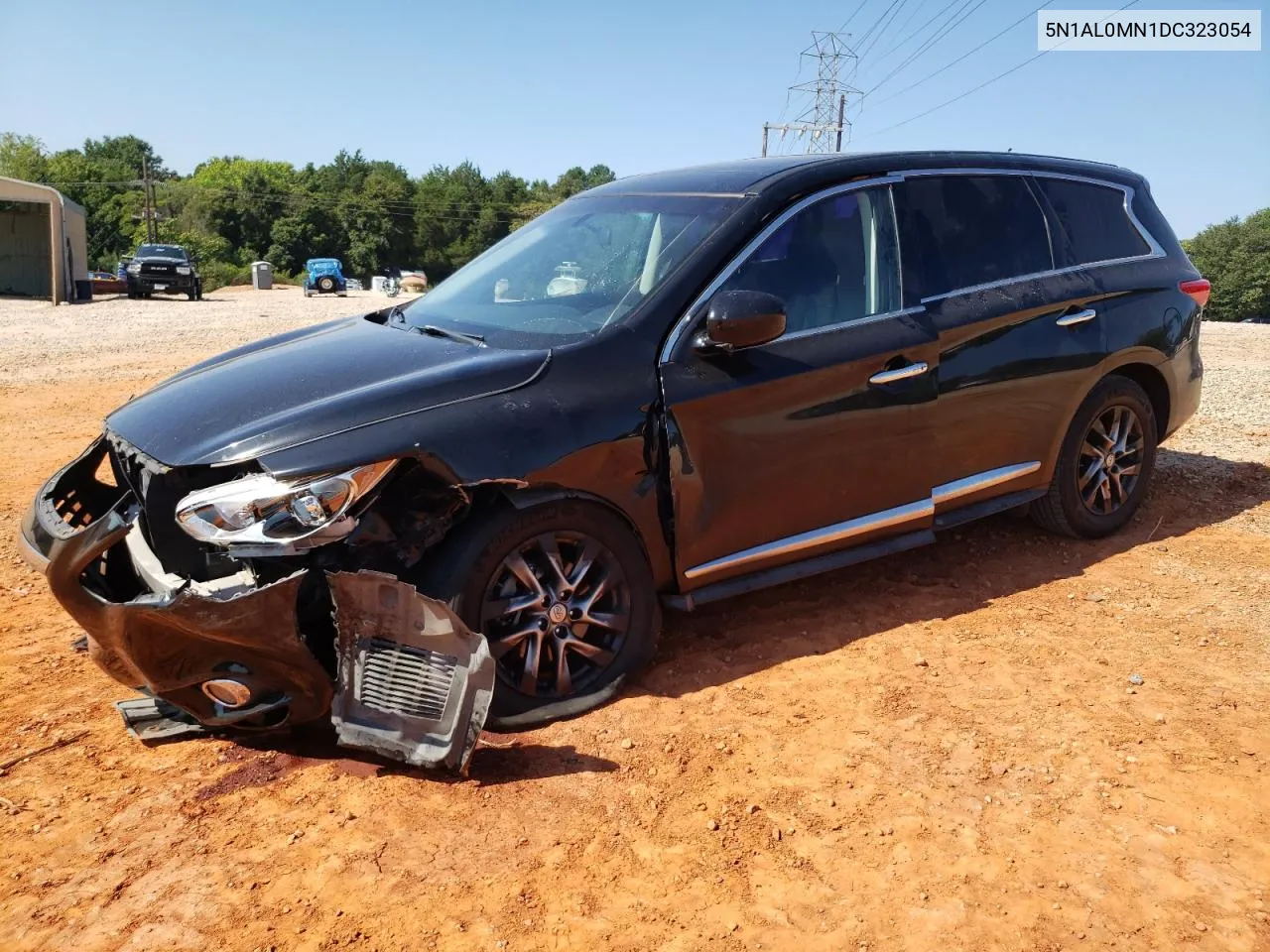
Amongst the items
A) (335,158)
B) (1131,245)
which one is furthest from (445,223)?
(1131,245)

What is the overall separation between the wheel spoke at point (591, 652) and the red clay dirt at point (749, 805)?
0.60ft

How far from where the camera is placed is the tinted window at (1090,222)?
16.8 feet

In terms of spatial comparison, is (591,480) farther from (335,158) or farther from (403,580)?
(335,158)

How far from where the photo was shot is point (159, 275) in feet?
105

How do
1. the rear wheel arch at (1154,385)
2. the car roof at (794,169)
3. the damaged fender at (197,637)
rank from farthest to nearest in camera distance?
the rear wheel arch at (1154,385) < the car roof at (794,169) < the damaged fender at (197,637)

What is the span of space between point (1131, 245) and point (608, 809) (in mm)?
4288

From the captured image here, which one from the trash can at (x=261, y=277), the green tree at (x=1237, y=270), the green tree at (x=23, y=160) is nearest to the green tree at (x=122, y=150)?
the green tree at (x=23, y=160)

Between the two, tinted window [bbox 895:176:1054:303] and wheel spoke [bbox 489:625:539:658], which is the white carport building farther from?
wheel spoke [bbox 489:625:539:658]

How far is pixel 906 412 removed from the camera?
14.1ft

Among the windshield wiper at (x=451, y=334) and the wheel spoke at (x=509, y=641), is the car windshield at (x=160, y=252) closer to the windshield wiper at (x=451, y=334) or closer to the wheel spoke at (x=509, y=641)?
the windshield wiper at (x=451, y=334)

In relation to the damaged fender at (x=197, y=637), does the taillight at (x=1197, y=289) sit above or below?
above

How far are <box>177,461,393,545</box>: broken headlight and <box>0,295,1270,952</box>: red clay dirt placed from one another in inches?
32.4

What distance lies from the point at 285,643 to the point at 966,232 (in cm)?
354

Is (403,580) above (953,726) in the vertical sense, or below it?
above
